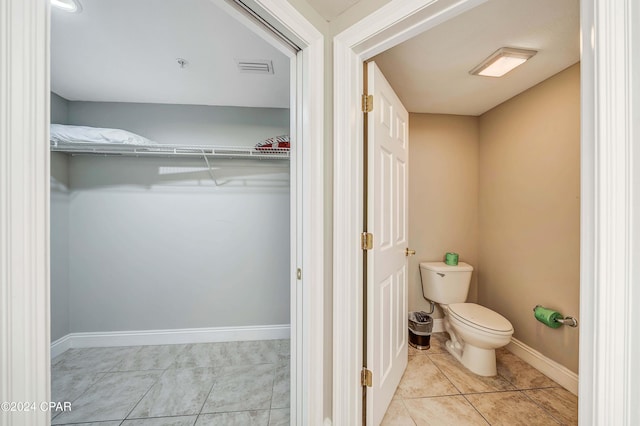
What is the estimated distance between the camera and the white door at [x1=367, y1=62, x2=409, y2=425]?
124 centimetres

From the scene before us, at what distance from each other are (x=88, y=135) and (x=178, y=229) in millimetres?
1008

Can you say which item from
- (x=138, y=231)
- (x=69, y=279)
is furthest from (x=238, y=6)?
(x=69, y=279)

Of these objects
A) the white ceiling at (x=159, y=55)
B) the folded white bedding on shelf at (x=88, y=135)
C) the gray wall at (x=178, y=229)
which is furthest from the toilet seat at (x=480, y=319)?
the folded white bedding on shelf at (x=88, y=135)

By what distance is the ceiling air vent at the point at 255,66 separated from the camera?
162 cm

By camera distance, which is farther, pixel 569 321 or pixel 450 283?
pixel 450 283

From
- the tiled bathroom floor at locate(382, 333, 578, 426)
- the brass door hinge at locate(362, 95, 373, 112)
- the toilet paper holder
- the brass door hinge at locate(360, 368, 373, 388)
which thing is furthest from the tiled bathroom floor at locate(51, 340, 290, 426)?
the toilet paper holder

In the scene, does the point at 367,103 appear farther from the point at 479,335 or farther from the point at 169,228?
the point at 169,228

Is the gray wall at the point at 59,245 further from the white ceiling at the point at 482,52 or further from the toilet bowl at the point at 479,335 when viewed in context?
the toilet bowl at the point at 479,335

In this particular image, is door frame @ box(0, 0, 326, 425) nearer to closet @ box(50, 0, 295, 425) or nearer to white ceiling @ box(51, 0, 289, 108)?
white ceiling @ box(51, 0, 289, 108)

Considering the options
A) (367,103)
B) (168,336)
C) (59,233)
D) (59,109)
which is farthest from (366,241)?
(59,109)

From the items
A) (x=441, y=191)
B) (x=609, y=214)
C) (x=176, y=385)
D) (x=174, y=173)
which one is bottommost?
(x=176, y=385)

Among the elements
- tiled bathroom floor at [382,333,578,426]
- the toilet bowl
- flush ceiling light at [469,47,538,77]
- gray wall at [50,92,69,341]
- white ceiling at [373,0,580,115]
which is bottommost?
tiled bathroom floor at [382,333,578,426]

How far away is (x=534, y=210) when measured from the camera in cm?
192

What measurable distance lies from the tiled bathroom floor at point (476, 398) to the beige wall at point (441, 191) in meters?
0.66
